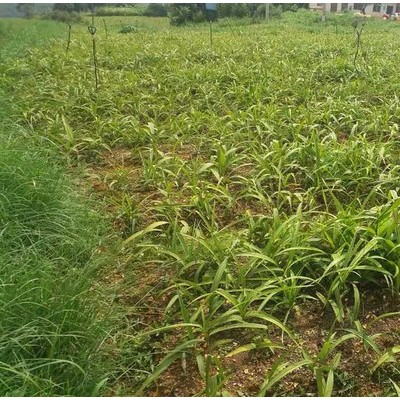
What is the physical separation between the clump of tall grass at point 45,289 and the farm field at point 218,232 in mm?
11

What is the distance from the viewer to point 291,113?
3.66 metres

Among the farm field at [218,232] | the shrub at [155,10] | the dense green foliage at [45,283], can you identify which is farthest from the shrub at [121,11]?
the dense green foliage at [45,283]

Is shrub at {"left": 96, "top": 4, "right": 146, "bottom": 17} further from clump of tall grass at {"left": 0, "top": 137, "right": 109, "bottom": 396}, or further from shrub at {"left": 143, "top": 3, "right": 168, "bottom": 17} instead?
clump of tall grass at {"left": 0, "top": 137, "right": 109, "bottom": 396}

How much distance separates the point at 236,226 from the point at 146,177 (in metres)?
0.71

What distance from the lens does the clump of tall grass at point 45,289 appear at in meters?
1.31

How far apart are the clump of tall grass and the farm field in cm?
1

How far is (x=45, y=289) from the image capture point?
1500 millimetres

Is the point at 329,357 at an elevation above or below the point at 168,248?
below

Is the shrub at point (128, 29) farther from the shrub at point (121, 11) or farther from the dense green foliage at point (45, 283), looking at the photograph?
the dense green foliage at point (45, 283)

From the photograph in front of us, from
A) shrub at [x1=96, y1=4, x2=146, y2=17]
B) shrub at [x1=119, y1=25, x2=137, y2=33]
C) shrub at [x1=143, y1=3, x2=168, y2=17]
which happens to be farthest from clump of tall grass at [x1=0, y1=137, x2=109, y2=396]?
shrub at [x1=119, y1=25, x2=137, y2=33]

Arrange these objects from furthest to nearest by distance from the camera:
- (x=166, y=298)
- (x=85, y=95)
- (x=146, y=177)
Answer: (x=85, y=95)
(x=146, y=177)
(x=166, y=298)

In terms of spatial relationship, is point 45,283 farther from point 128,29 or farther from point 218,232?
point 128,29

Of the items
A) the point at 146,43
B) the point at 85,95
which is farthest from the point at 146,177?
the point at 146,43

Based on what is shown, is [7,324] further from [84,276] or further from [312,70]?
[312,70]
